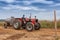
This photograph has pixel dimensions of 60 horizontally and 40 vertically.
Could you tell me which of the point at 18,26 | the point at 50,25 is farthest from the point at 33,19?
the point at 50,25

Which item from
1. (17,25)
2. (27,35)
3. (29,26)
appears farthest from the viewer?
(17,25)

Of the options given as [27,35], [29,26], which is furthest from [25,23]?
[27,35]

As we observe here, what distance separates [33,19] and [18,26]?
1.70 metres

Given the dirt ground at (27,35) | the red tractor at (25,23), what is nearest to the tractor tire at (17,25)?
the red tractor at (25,23)

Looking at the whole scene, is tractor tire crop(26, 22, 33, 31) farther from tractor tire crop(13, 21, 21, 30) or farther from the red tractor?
tractor tire crop(13, 21, 21, 30)

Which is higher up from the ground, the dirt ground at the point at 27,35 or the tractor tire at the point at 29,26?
the tractor tire at the point at 29,26

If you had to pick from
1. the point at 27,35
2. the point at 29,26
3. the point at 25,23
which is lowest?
the point at 27,35

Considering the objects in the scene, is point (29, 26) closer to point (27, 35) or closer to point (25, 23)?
point (25, 23)

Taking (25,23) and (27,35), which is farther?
(25,23)

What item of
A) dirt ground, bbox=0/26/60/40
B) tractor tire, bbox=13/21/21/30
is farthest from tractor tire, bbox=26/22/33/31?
dirt ground, bbox=0/26/60/40

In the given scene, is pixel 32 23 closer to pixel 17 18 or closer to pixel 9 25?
pixel 17 18

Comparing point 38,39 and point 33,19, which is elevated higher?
point 33,19

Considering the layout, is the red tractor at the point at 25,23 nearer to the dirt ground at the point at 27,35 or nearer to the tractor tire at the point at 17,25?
the tractor tire at the point at 17,25

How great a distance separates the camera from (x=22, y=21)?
18922 millimetres
